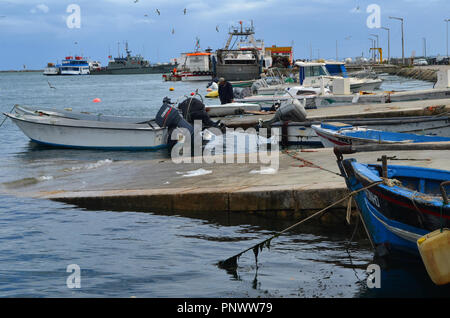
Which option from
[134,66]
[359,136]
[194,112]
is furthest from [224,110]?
[134,66]

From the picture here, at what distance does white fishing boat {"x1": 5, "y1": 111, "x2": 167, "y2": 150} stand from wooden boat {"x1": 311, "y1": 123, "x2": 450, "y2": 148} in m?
7.26

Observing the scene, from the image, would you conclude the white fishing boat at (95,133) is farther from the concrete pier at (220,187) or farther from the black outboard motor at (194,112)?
the concrete pier at (220,187)

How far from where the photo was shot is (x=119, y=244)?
927 cm

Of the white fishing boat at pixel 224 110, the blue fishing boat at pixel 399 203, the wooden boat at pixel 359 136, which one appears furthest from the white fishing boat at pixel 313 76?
the blue fishing boat at pixel 399 203

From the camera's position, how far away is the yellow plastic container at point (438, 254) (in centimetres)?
615

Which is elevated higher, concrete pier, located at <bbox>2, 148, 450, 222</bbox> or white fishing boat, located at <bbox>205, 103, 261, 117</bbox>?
white fishing boat, located at <bbox>205, 103, 261, 117</bbox>

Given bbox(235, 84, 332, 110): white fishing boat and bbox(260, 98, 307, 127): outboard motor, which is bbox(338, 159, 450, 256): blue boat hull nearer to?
bbox(260, 98, 307, 127): outboard motor

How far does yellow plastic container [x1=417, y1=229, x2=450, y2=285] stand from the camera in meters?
6.15

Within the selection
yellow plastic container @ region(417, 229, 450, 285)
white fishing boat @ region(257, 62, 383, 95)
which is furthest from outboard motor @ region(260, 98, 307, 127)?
yellow plastic container @ region(417, 229, 450, 285)

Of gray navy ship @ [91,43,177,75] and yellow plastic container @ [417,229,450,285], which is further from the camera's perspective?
gray navy ship @ [91,43,177,75]

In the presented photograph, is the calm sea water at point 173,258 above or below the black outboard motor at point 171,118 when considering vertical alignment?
below

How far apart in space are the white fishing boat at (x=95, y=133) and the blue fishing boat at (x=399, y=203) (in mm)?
14101

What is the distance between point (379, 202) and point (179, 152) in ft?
43.8

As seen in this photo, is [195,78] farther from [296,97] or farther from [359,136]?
[359,136]
